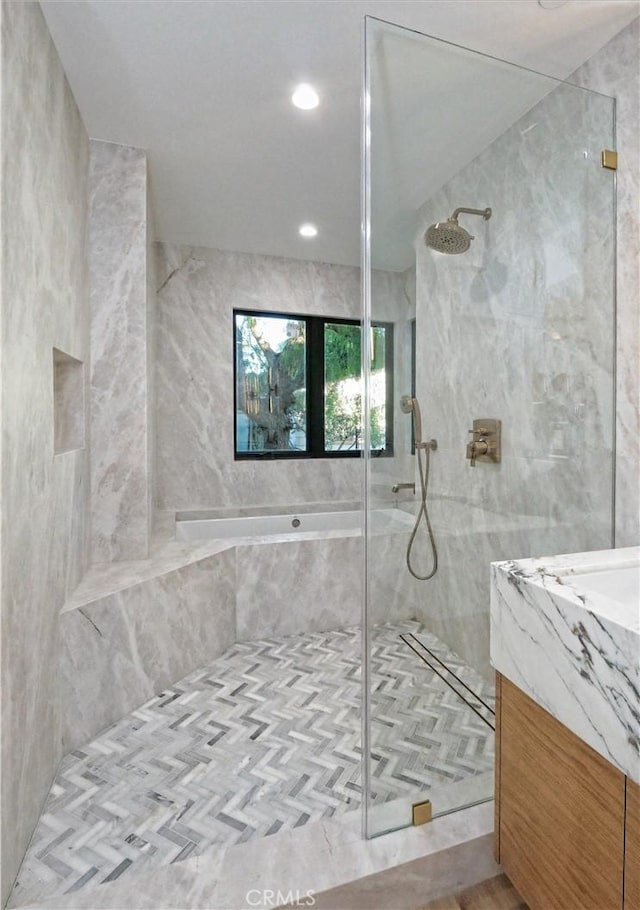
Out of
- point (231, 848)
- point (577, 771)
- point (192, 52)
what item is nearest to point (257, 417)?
point (192, 52)

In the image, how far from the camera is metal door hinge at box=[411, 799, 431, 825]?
4.34 feet

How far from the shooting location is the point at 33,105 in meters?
1.43

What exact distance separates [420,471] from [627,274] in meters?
0.99

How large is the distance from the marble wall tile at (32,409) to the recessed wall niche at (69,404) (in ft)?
0.73

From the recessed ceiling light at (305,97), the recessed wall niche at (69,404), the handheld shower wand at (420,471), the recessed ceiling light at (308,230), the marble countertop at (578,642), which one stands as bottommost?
the marble countertop at (578,642)

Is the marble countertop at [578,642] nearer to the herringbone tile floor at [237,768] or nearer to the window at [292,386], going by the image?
the herringbone tile floor at [237,768]

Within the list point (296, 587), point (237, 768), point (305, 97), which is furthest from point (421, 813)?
point (305, 97)

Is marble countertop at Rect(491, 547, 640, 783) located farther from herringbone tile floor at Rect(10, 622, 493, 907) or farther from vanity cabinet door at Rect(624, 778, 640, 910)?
herringbone tile floor at Rect(10, 622, 493, 907)

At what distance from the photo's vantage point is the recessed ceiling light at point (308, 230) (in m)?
3.19

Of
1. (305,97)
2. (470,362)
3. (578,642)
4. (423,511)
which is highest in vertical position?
(305,97)

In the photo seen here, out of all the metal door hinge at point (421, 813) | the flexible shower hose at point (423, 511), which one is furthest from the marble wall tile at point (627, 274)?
the metal door hinge at point (421, 813)

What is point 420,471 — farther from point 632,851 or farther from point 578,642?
point 632,851

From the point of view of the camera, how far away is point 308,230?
325 centimetres

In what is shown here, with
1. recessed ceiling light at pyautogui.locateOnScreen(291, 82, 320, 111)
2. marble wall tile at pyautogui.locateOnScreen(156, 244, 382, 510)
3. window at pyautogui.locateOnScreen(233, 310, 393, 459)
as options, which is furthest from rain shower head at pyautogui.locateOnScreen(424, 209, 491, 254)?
marble wall tile at pyautogui.locateOnScreen(156, 244, 382, 510)
